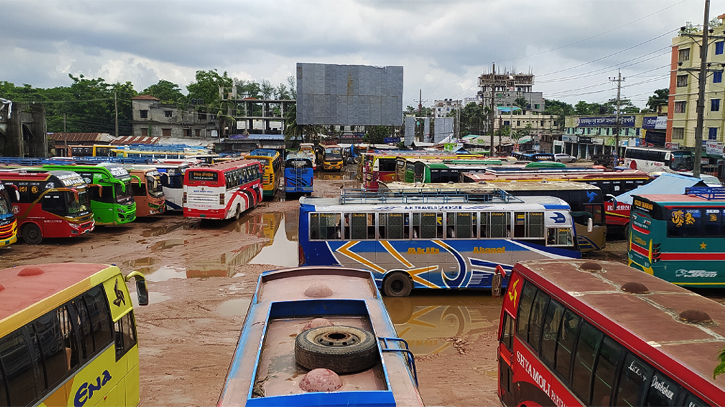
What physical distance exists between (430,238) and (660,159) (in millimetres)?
32037

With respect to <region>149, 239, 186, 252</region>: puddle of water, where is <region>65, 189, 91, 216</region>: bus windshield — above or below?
above

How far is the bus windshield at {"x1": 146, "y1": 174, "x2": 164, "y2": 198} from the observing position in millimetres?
23391

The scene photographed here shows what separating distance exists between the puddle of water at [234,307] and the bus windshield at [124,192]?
1082cm

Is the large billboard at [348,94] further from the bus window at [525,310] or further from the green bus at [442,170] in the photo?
the bus window at [525,310]

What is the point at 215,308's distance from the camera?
12.2m

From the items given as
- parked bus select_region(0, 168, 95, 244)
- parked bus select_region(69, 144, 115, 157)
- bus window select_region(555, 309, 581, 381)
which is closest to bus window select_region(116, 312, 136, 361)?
bus window select_region(555, 309, 581, 381)

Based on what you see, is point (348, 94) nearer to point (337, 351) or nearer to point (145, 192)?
point (145, 192)

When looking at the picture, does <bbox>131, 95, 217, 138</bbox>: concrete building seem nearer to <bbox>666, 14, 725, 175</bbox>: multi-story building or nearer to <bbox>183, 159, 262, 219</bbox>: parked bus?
<bbox>183, 159, 262, 219</bbox>: parked bus

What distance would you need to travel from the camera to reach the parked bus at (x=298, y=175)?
30578mm

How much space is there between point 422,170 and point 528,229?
13.2 meters

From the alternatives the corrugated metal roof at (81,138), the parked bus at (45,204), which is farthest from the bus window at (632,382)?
the corrugated metal roof at (81,138)

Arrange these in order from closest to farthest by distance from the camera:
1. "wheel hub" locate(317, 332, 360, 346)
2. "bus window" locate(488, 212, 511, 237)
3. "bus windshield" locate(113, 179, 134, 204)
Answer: "wheel hub" locate(317, 332, 360, 346)
"bus window" locate(488, 212, 511, 237)
"bus windshield" locate(113, 179, 134, 204)

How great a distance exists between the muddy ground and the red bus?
209 cm

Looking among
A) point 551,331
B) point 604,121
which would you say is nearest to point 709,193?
point 551,331
